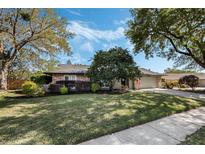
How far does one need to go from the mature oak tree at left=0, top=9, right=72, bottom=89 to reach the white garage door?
1302 cm

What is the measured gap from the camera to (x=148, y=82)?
987 inches

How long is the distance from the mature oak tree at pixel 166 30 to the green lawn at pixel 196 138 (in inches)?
318

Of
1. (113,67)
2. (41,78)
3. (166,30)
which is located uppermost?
(166,30)

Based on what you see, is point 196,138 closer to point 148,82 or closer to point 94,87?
point 94,87

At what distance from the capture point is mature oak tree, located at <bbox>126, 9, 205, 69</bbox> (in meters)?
11.6

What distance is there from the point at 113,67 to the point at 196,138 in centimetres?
1015

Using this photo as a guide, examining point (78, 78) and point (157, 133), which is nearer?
point (157, 133)

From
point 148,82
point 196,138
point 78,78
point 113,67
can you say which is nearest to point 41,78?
point 78,78

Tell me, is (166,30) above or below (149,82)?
above

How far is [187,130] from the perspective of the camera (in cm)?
494

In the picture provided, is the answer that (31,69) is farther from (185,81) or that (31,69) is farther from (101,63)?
(185,81)

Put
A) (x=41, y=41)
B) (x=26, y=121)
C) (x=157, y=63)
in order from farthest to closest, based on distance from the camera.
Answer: (x=157, y=63) → (x=41, y=41) → (x=26, y=121)
